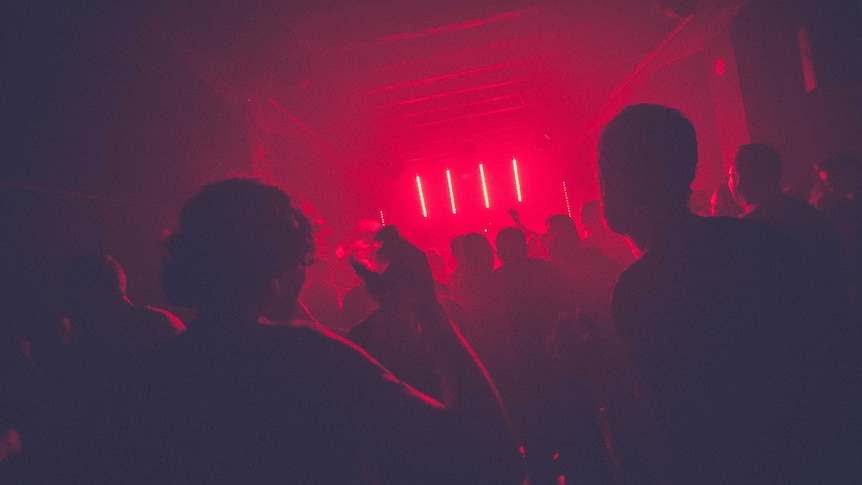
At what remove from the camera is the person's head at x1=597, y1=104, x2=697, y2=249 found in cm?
163

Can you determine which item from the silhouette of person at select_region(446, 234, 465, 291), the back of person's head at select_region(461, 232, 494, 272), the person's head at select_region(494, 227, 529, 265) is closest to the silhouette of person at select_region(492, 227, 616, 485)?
the person's head at select_region(494, 227, 529, 265)

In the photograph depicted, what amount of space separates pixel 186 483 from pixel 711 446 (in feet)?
4.35

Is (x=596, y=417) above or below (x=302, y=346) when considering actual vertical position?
below

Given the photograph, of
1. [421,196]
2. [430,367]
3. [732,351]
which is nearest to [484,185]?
[421,196]

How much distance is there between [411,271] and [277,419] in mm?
502

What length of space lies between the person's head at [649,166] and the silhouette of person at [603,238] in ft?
12.9

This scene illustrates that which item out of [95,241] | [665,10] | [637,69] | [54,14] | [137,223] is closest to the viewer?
[54,14]

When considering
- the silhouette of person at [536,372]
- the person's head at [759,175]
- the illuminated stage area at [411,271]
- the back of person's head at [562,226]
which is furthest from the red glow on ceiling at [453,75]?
the silhouette of person at [536,372]

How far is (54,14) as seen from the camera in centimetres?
393

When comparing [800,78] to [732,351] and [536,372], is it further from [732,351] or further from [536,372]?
[732,351]

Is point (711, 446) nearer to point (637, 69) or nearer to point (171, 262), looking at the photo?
point (171, 262)

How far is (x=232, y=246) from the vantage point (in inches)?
55.6

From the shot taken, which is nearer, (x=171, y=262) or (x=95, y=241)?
(x=171, y=262)

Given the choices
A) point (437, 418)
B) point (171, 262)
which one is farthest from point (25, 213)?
point (437, 418)
